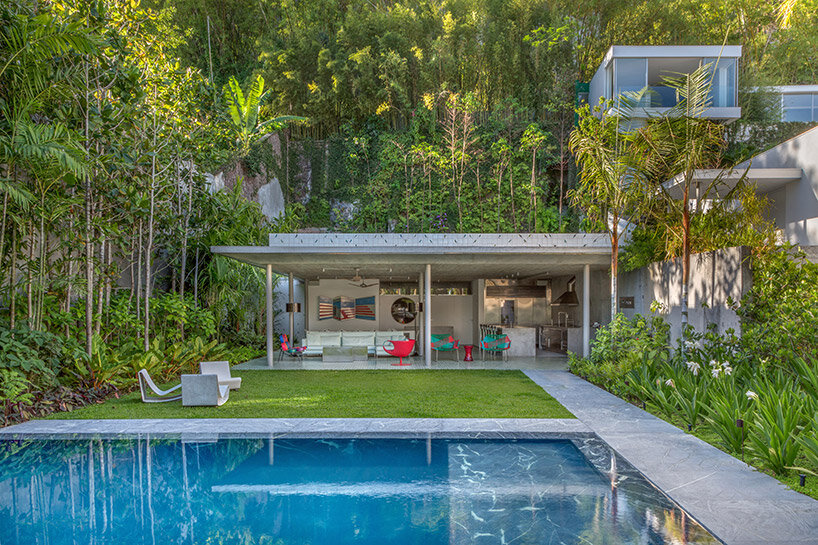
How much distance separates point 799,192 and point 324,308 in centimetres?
1335

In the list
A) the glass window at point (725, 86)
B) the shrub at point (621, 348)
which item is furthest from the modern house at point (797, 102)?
the shrub at point (621, 348)

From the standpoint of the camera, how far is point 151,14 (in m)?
9.81

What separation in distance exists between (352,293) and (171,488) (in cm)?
1338

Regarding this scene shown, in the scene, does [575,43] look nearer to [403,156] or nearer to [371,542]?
[403,156]

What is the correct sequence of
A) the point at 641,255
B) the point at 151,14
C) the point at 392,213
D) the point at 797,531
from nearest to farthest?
1. the point at 797,531
2. the point at 151,14
3. the point at 641,255
4. the point at 392,213

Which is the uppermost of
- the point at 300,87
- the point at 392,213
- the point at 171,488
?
the point at 300,87

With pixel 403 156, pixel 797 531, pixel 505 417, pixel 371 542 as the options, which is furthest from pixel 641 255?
pixel 403 156

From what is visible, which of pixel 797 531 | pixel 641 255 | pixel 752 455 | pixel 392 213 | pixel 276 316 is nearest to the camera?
pixel 797 531

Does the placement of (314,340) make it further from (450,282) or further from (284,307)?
(450,282)

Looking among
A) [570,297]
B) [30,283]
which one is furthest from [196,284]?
[570,297]

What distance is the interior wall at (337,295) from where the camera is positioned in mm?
17469

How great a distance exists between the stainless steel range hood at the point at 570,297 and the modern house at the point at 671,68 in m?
6.37

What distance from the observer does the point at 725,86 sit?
17.2m

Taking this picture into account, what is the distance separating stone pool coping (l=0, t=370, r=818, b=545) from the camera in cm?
341
